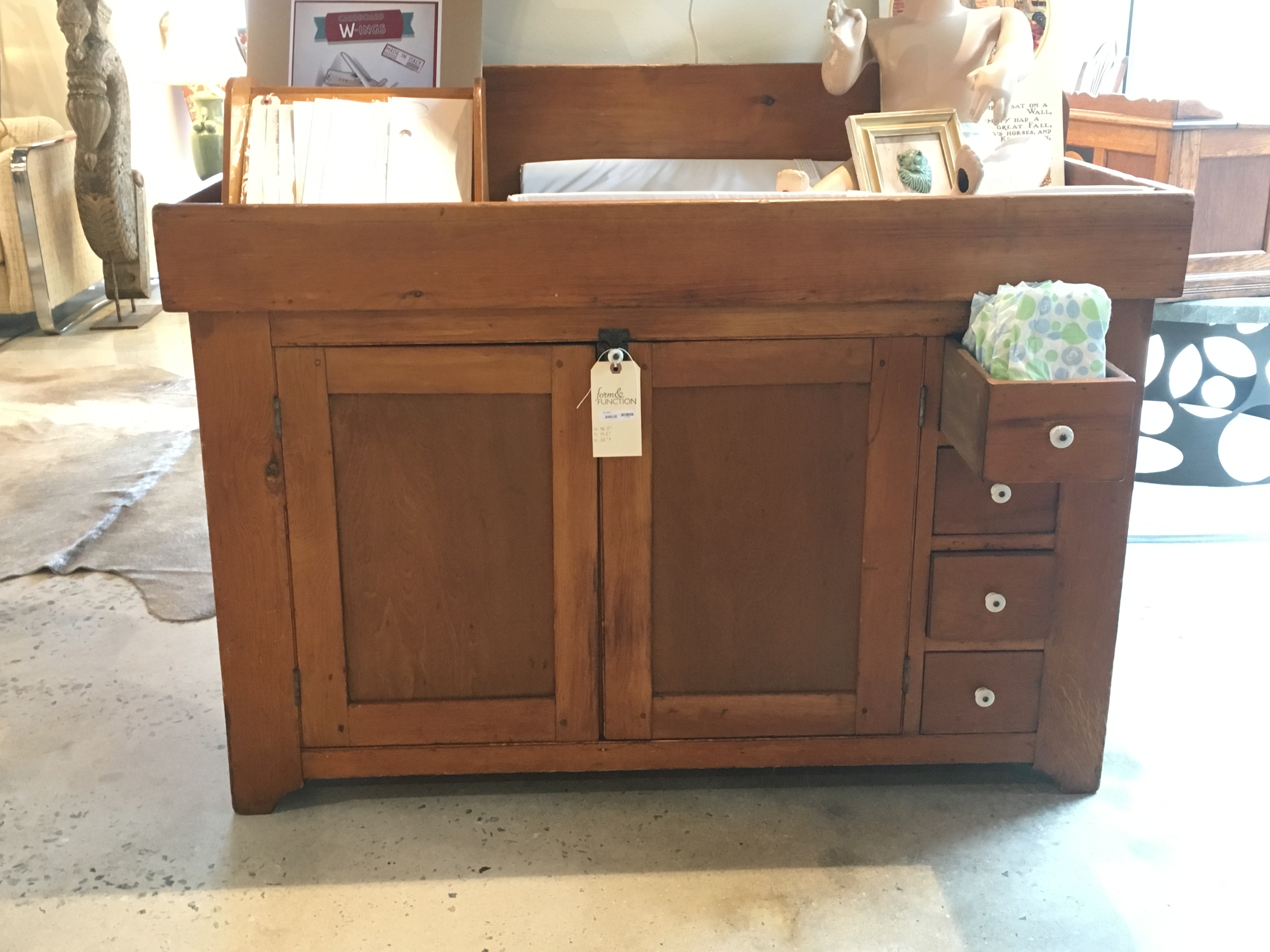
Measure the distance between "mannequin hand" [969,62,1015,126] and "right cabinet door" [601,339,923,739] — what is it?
0.45m

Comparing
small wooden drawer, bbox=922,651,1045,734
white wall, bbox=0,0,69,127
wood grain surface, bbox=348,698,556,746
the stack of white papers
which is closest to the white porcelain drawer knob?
small wooden drawer, bbox=922,651,1045,734

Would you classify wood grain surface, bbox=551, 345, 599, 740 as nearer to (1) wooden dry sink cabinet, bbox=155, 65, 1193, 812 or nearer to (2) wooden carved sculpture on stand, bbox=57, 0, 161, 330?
(1) wooden dry sink cabinet, bbox=155, 65, 1193, 812

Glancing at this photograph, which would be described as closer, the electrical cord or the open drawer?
the open drawer

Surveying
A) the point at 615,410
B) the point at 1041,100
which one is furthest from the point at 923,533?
the point at 1041,100

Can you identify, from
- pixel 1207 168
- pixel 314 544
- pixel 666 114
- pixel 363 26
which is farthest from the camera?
pixel 1207 168

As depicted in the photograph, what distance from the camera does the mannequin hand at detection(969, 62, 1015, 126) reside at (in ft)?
5.54

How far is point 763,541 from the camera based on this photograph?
1.57 meters

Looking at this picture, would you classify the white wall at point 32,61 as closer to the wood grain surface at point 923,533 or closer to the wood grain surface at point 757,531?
the wood grain surface at point 757,531

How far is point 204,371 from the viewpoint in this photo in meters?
1.45

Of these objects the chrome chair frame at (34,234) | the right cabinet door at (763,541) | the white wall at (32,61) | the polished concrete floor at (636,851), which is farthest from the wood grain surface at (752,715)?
the white wall at (32,61)

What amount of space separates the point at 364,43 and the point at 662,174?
51cm

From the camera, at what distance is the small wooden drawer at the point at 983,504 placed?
1540 millimetres

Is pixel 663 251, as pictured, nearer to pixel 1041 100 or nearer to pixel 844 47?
pixel 844 47

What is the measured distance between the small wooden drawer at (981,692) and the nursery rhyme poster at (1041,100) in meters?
0.79
